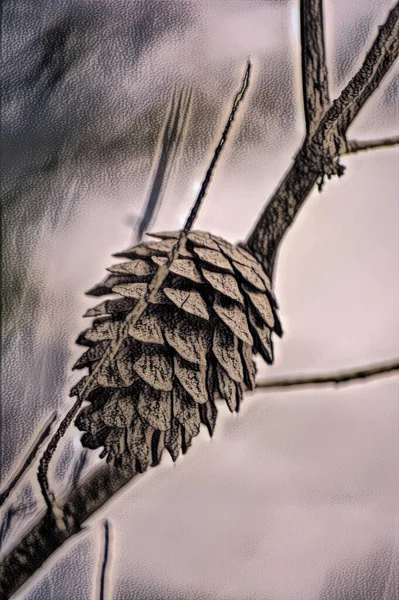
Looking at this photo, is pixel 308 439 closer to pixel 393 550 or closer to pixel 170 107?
pixel 393 550

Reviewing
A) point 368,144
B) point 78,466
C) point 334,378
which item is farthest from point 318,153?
point 78,466

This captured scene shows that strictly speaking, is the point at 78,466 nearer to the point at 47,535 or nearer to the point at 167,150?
the point at 47,535

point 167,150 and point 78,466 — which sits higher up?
point 167,150

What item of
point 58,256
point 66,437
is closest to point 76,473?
point 66,437

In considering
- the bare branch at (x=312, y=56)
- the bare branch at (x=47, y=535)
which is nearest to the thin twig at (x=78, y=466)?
the bare branch at (x=47, y=535)

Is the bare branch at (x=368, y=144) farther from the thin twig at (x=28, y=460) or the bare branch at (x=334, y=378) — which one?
the thin twig at (x=28, y=460)
